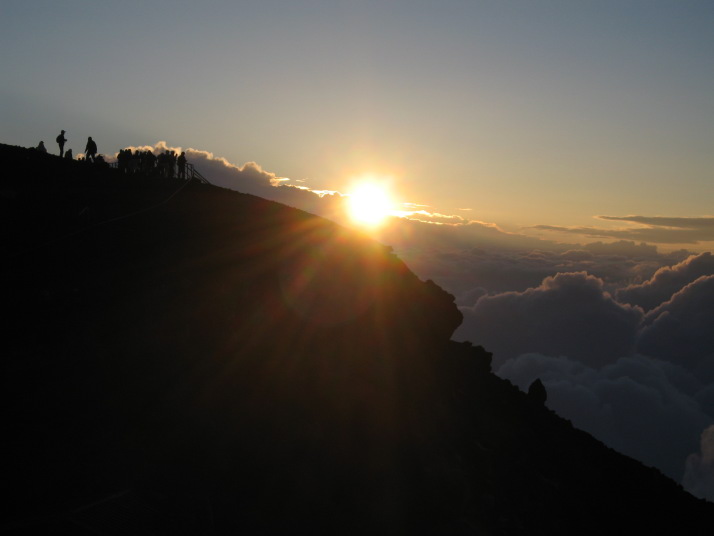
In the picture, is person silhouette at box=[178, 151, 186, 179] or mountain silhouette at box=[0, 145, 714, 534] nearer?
mountain silhouette at box=[0, 145, 714, 534]

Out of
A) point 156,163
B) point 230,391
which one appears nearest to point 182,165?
point 156,163

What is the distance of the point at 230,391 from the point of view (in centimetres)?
3033

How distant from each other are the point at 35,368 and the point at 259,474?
452 inches

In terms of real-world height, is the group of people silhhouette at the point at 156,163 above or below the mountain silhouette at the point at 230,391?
above

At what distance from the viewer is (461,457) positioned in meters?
38.7

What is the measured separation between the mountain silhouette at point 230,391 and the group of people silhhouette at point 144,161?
6.00 metres

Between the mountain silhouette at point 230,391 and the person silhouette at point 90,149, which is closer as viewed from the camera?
the mountain silhouette at point 230,391

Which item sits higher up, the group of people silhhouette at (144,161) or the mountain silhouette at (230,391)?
the group of people silhhouette at (144,161)

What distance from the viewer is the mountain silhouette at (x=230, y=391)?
938 inches

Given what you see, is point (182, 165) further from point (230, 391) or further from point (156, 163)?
point (230, 391)

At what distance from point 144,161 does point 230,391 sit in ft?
137

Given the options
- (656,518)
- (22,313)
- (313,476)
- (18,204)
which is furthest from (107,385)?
(656,518)

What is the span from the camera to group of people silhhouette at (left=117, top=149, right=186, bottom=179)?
6309cm

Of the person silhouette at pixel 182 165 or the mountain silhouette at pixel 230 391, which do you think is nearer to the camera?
the mountain silhouette at pixel 230 391
